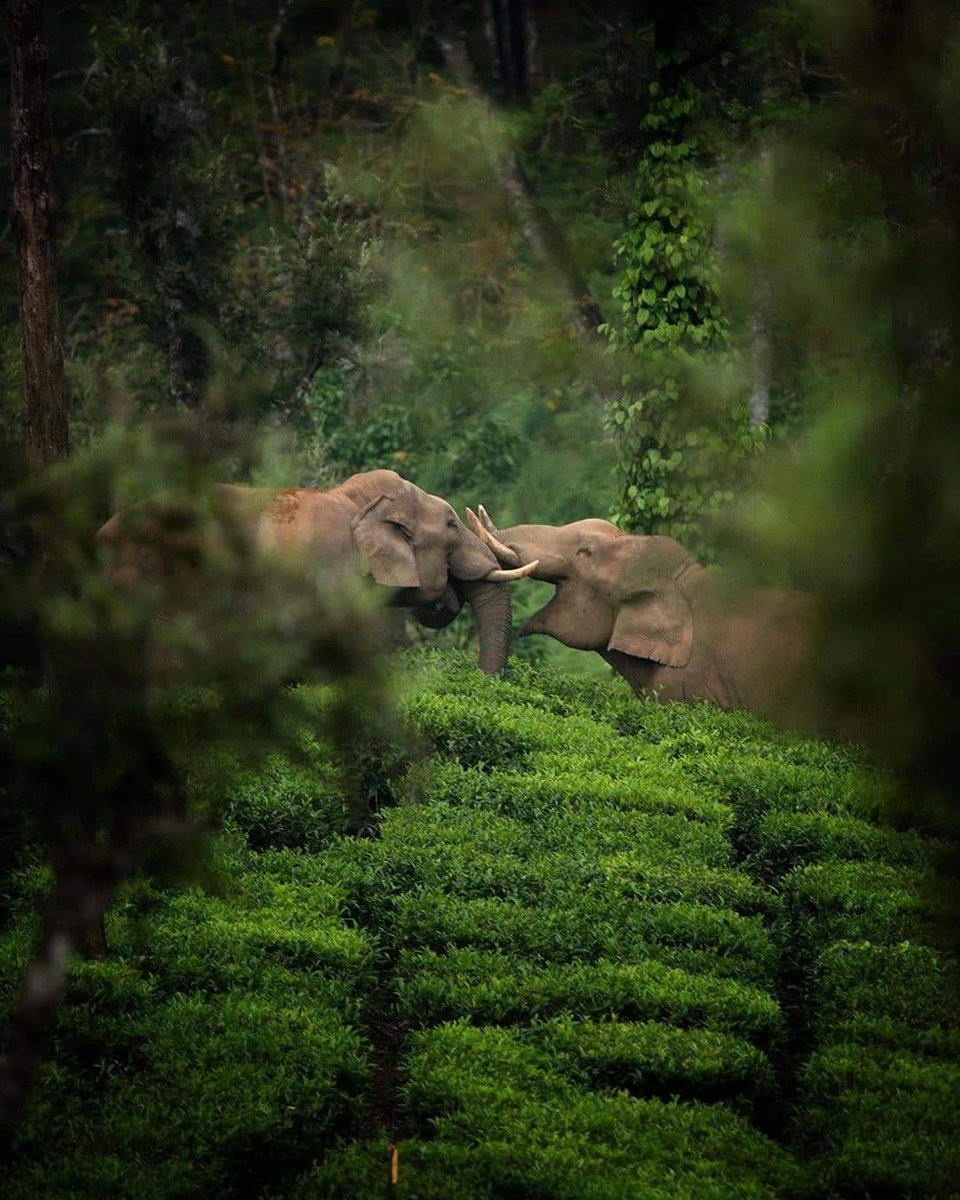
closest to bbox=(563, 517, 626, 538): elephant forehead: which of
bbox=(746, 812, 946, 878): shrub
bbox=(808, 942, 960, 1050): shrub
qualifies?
bbox=(746, 812, 946, 878): shrub

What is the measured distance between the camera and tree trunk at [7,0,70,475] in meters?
7.71

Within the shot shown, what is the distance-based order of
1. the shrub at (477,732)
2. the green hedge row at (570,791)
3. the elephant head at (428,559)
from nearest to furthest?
the green hedge row at (570,791) < the shrub at (477,732) < the elephant head at (428,559)

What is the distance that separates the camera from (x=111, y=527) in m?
6.43

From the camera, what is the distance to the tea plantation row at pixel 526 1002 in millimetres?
6586

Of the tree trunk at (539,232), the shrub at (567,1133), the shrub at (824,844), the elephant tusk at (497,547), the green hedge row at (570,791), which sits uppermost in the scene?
the tree trunk at (539,232)

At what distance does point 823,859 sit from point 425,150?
1501 centimetres

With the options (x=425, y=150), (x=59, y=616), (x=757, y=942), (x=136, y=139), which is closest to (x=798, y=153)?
(x=59, y=616)

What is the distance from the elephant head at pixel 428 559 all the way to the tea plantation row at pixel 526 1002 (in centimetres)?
200

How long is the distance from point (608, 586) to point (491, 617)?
91 centimetres

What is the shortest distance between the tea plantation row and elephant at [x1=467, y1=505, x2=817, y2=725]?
70.7 inches

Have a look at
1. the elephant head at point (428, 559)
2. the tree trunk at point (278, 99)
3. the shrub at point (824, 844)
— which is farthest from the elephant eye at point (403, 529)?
the tree trunk at point (278, 99)

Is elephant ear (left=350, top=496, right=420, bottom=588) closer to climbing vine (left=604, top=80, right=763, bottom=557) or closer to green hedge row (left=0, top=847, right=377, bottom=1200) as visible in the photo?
climbing vine (left=604, top=80, right=763, bottom=557)

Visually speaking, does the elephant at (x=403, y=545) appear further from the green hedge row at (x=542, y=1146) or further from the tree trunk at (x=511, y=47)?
the tree trunk at (x=511, y=47)

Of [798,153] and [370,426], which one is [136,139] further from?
[798,153]
